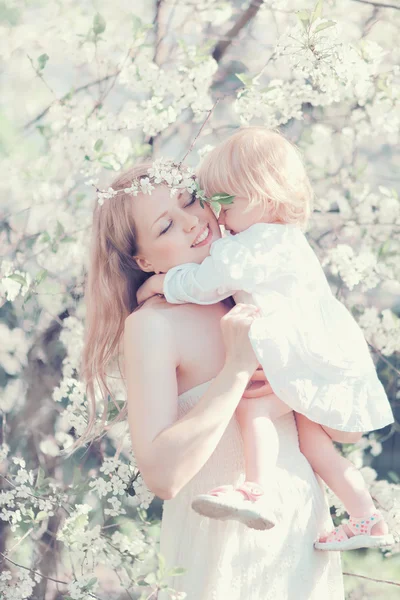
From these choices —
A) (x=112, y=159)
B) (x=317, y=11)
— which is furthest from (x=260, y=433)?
(x=112, y=159)

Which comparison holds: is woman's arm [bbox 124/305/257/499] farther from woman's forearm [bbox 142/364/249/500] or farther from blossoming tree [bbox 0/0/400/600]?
blossoming tree [bbox 0/0/400/600]

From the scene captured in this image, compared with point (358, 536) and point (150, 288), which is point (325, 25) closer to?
point (150, 288)

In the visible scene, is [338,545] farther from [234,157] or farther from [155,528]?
[155,528]

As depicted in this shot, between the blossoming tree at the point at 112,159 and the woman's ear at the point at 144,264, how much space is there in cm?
85

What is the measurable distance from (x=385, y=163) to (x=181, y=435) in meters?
2.57

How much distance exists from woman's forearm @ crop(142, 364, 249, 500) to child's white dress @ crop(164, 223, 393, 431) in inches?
6.3

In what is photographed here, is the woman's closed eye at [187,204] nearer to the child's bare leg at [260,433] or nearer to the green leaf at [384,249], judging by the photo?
the child's bare leg at [260,433]

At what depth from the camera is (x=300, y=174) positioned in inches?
70.8

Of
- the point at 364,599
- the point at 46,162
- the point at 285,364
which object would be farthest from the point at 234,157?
the point at 364,599

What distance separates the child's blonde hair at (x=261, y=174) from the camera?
1.71m

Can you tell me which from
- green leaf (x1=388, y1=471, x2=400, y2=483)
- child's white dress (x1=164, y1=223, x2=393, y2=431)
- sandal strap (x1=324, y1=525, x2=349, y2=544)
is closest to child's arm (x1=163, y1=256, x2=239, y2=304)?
child's white dress (x1=164, y1=223, x2=393, y2=431)

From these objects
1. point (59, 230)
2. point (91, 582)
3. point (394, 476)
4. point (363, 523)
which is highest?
point (59, 230)

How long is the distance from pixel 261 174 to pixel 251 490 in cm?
64

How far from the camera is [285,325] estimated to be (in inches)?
63.8
